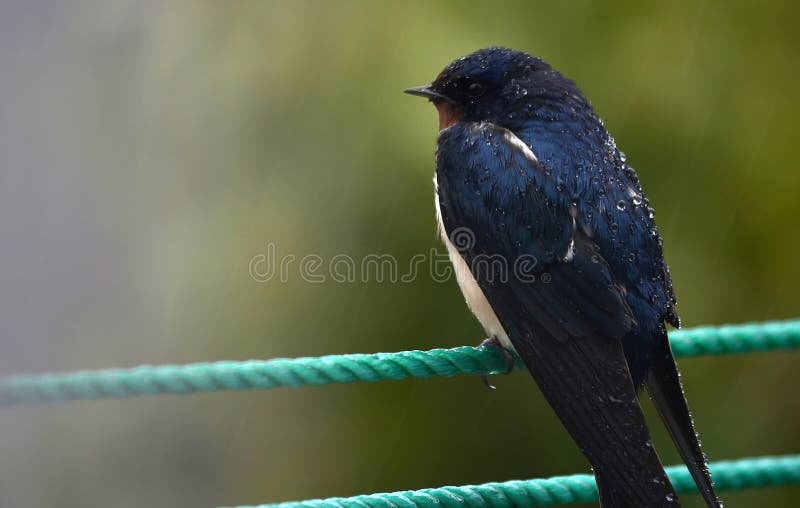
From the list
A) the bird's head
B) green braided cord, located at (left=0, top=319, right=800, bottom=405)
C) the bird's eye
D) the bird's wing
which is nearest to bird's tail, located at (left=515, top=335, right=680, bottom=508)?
the bird's wing

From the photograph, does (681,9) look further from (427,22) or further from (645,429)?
(645,429)

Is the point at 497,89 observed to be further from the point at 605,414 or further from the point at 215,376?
the point at 215,376

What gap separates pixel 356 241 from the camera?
3.04 metres

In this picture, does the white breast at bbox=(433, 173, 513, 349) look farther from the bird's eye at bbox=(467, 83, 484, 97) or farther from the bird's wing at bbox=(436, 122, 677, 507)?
the bird's eye at bbox=(467, 83, 484, 97)

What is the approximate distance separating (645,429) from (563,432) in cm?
117

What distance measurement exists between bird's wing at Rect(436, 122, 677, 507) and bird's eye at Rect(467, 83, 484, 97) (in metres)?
0.15

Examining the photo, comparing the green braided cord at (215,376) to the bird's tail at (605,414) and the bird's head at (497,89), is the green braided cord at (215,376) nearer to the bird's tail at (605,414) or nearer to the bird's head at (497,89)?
the bird's tail at (605,414)

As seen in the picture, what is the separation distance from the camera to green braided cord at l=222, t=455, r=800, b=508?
1646mm

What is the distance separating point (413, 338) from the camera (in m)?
3.06

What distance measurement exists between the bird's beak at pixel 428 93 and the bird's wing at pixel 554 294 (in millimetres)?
195

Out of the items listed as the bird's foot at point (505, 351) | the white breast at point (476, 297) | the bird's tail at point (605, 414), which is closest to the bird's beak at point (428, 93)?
the white breast at point (476, 297)

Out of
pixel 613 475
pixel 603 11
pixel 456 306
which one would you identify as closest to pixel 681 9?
pixel 603 11

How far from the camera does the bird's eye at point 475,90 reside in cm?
259

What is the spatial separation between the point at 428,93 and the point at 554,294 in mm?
759
